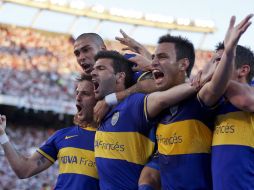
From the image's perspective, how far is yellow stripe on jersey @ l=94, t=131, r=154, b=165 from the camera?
4469 millimetres

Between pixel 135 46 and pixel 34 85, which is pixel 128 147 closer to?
pixel 135 46

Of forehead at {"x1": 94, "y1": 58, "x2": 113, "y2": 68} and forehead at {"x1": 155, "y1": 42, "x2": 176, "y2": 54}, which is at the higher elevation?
forehead at {"x1": 94, "y1": 58, "x2": 113, "y2": 68}

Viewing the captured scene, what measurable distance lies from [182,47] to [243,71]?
61 cm

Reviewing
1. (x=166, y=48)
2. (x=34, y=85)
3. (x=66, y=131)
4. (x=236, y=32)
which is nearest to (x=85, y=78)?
(x=66, y=131)

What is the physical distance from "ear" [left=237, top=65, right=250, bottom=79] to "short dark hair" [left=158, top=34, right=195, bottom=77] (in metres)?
0.54

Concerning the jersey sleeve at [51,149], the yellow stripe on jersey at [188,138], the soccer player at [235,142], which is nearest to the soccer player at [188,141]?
the yellow stripe on jersey at [188,138]

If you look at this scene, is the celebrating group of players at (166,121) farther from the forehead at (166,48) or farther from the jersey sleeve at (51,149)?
the jersey sleeve at (51,149)

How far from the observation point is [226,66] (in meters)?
3.61

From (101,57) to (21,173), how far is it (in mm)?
1560

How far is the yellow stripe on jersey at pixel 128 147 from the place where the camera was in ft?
14.7

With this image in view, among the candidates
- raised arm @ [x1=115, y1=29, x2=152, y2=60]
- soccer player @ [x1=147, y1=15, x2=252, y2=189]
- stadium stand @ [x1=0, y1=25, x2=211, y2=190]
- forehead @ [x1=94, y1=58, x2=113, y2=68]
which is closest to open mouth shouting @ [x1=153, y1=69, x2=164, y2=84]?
soccer player @ [x1=147, y1=15, x2=252, y2=189]

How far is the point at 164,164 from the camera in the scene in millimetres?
4055

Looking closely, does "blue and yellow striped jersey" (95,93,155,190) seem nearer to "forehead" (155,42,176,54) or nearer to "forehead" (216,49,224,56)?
"forehead" (155,42,176,54)

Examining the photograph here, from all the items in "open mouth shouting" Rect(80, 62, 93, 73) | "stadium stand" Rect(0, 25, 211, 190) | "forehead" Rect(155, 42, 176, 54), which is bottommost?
"forehead" Rect(155, 42, 176, 54)
